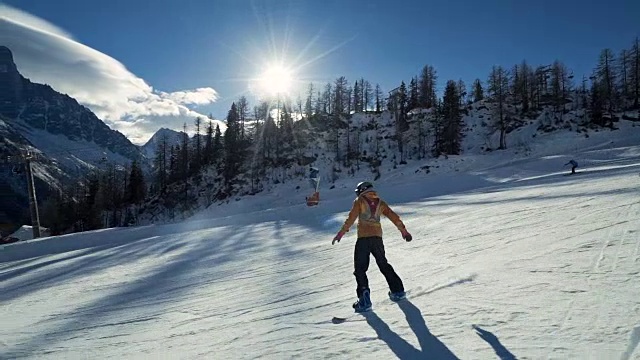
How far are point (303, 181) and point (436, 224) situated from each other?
3710 centimetres

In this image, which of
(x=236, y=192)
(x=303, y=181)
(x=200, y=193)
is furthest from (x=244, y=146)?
(x=303, y=181)

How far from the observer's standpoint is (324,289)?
6391mm

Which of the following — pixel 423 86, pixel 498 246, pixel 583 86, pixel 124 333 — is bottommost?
pixel 124 333

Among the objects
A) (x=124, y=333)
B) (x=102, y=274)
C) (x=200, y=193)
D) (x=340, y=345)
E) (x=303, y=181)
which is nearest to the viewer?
(x=340, y=345)

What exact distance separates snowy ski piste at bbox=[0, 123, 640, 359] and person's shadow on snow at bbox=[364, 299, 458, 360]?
20mm

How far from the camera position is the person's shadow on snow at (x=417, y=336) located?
11.7 feet

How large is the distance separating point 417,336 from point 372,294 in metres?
1.84

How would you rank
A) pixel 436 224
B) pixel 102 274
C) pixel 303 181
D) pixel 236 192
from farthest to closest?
pixel 236 192, pixel 303 181, pixel 436 224, pixel 102 274

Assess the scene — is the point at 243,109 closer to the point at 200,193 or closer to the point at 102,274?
the point at 200,193

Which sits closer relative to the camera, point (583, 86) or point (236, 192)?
point (236, 192)

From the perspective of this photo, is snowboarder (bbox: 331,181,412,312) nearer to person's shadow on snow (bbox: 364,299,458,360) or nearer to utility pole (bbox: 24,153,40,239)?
person's shadow on snow (bbox: 364,299,458,360)

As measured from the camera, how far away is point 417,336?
4.02m

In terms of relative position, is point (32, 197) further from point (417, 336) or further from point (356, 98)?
point (356, 98)

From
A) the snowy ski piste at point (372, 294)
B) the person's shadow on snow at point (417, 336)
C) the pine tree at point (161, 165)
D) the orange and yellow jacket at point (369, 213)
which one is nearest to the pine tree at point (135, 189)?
the pine tree at point (161, 165)
